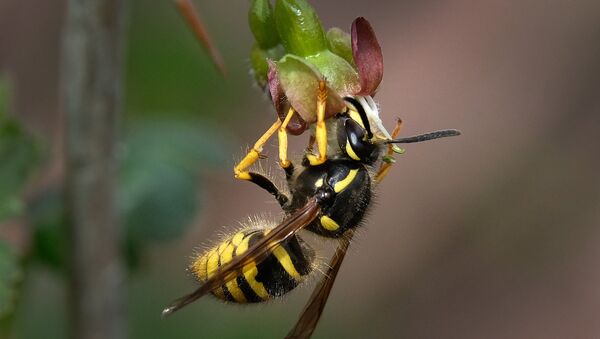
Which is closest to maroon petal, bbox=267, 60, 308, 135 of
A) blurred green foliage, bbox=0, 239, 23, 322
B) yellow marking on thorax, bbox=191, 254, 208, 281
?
yellow marking on thorax, bbox=191, 254, 208, 281

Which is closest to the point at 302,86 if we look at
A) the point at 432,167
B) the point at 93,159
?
the point at 93,159

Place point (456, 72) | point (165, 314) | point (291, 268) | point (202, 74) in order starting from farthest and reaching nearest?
point (456, 72), point (202, 74), point (291, 268), point (165, 314)

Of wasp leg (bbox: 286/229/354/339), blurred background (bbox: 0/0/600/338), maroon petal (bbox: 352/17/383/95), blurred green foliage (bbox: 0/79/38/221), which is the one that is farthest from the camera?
blurred background (bbox: 0/0/600/338)

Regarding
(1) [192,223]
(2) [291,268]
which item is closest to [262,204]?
(1) [192,223]

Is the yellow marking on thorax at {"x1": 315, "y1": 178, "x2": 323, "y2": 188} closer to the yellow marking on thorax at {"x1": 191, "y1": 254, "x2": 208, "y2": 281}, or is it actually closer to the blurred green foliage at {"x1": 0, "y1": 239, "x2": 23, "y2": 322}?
the yellow marking on thorax at {"x1": 191, "y1": 254, "x2": 208, "y2": 281}

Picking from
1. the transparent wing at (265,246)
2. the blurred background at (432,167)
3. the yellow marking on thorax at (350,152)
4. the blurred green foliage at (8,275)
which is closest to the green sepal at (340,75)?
the yellow marking on thorax at (350,152)

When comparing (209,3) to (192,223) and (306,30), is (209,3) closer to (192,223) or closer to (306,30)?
(192,223)

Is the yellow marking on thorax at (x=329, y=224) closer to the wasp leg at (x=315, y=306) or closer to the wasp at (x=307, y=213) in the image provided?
the wasp at (x=307, y=213)

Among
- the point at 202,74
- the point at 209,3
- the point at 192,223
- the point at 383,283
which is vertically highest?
the point at 209,3
